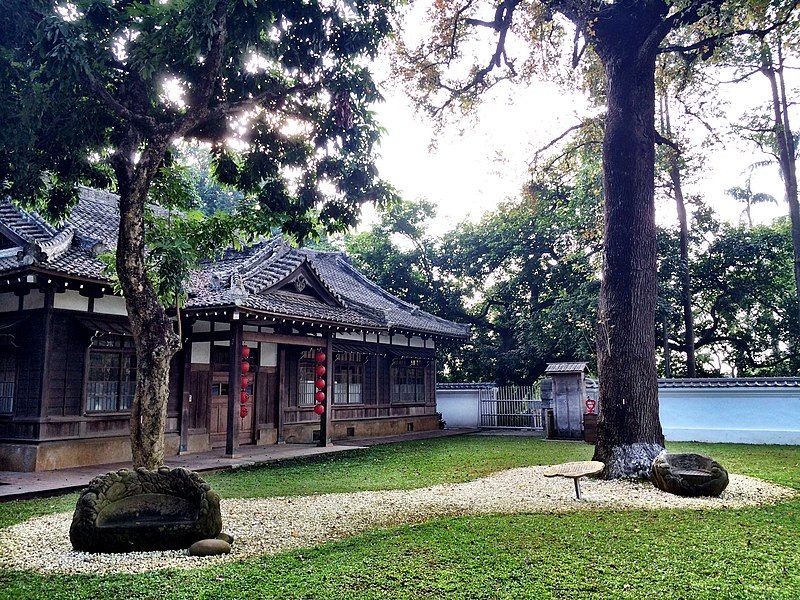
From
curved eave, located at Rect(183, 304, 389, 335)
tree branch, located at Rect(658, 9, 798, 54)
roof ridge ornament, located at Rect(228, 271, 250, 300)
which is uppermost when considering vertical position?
tree branch, located at Rect(658, 9, 798, 54)

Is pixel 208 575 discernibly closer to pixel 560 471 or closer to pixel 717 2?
pixel 560 471

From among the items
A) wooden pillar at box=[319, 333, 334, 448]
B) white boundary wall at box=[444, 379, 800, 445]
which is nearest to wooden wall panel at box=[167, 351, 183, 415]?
wooden pillar at box=[319, 333, 334, 448]

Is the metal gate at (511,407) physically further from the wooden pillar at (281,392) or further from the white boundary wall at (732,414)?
the wooden pillar at (281,392)

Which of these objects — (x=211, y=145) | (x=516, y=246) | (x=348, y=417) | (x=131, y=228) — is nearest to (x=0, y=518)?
(x=131, y=228)

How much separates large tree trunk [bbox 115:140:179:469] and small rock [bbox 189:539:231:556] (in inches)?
45.0

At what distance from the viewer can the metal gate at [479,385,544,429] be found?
787 inches

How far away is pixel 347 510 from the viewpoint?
675 cm

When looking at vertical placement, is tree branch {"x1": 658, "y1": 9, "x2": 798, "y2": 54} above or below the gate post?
above

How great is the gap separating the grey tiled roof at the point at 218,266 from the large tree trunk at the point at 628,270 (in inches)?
250

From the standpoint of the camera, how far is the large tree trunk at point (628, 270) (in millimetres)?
8500

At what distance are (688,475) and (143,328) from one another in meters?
6.74

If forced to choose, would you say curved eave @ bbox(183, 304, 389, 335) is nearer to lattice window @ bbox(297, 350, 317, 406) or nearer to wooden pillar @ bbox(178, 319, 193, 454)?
wooden pillar @ bbox(178, 319, 193, 454)

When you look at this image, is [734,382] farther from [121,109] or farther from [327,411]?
[121,109]

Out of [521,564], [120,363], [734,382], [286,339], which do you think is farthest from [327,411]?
[734,382]
